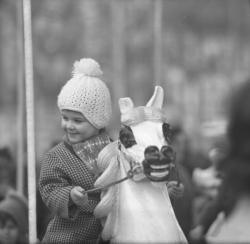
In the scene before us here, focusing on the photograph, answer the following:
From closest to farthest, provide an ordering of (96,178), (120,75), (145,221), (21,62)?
(145,221) → (96,178) → (21,62) → (120,75)

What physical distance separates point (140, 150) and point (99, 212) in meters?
0.35

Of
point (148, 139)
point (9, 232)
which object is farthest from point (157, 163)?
point (9, 232)

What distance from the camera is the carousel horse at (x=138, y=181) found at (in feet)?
13.3

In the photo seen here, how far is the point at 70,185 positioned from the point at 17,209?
2.51 m

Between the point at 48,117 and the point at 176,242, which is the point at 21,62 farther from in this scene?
the point at 48,117

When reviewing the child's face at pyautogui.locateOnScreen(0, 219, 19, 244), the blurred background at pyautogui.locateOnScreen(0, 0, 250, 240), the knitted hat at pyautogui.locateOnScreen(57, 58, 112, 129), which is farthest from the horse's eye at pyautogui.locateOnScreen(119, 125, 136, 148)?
the blurred background at pyautogui.locateOnScreen(0, 0, 250, 240)

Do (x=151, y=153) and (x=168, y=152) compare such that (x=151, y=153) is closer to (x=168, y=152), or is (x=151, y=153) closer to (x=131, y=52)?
(x=168, y=152)

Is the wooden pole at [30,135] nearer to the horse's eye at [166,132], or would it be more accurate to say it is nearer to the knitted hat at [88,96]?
the knitted hat at [88,96]

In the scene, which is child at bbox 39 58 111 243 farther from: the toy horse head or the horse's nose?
the horse's nose

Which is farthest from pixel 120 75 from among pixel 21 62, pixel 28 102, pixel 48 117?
pixel 28 102

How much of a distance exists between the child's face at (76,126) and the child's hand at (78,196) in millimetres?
419

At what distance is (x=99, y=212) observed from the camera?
13.8 feet

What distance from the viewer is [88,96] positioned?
4703 millimetres

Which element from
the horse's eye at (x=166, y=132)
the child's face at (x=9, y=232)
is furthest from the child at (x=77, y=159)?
the child's face at (x=9, y=232)
